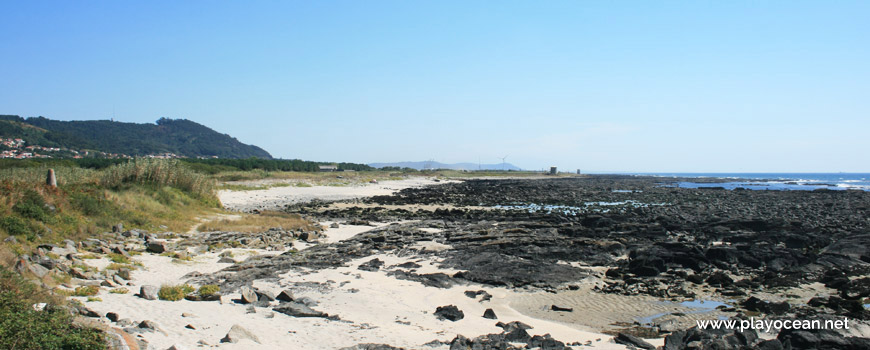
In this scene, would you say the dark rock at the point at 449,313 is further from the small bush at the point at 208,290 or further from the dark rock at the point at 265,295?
the small bush at the point at 208,290

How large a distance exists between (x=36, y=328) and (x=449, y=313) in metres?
6.54

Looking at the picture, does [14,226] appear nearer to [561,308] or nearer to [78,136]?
[561,308]

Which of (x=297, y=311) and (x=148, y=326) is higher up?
(x=148, y=326)

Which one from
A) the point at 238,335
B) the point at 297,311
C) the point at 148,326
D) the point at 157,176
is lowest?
the point at 297,311

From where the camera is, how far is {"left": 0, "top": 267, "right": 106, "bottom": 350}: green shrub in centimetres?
523

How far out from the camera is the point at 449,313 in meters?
9.65

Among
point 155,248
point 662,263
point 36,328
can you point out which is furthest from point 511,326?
point 155,248

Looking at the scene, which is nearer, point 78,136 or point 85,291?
point 85,291

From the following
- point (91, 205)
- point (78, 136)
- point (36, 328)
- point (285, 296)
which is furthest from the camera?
point (78, 136)

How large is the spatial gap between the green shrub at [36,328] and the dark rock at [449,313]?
5.78m

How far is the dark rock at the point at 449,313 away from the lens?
9545 mm

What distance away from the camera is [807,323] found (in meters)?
8.51

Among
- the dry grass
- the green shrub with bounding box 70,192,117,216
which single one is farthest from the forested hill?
the green shrub with bounding box 70,192,117,216

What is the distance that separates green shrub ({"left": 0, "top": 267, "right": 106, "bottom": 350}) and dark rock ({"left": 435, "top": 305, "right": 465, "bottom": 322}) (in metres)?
5.78
